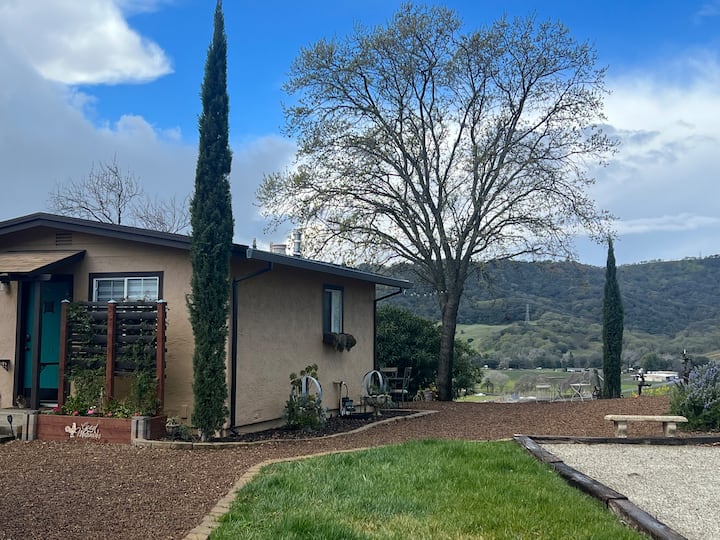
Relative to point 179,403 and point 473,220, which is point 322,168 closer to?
point 473,220

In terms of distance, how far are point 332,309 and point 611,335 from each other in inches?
460

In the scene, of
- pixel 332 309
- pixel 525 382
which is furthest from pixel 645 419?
pixel 525 382

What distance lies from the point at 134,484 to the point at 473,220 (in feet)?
43.4

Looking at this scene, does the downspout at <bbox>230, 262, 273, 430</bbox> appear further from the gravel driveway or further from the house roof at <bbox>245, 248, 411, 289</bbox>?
the gravel driveway

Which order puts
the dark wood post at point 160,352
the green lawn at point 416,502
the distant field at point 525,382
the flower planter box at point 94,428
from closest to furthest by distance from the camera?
1. the green lawn at point 416,502
2. the flower planter box at point 94,428
3. the dark wood post at point 160,352
4. the distant field at point 525,382

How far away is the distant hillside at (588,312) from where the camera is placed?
3106 centimetres

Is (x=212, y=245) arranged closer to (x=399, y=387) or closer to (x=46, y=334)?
(x=46, y=334)

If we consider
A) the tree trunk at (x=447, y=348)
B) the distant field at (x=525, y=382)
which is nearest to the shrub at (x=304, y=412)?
the tree trunk at (x=447, y=348)

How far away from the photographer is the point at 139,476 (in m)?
6.61

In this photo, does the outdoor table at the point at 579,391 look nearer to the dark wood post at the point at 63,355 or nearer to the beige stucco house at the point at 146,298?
the beige stucco house at the point at 146,298

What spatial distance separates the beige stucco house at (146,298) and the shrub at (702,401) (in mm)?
5821

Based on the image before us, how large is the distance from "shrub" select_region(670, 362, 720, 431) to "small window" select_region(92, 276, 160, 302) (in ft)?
25.7

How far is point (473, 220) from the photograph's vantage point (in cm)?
1806

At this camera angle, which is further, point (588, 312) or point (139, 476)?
point (588, 312)
